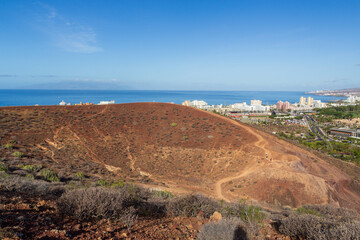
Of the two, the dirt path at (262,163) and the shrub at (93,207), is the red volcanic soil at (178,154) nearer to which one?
the dirt path at (262,163)

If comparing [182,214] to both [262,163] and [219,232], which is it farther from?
[262,163]

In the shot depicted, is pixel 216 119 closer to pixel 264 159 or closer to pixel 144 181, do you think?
pixel 264 159

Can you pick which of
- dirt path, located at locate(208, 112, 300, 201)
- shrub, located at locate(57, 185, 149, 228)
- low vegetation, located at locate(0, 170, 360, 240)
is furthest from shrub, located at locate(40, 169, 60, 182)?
dirt path, located at locate(208, 112, 300, 201)

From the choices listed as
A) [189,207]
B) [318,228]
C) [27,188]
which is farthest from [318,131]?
[27,188]

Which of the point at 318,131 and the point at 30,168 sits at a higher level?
the point at 30,168

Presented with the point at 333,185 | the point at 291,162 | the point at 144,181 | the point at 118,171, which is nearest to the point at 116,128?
the point at 118,171

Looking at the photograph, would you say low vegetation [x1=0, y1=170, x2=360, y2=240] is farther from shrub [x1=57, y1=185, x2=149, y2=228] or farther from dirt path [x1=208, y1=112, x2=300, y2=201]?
dirt path [x1=208, y1=112, x2=300, y2=201]

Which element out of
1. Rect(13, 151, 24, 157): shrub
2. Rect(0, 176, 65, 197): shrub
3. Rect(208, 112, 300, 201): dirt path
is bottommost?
Rect(208, 112, 300, 201): dirt path

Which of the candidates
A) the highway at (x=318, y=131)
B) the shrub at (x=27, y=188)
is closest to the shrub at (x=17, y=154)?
the shrub at (x=27, y=188)
